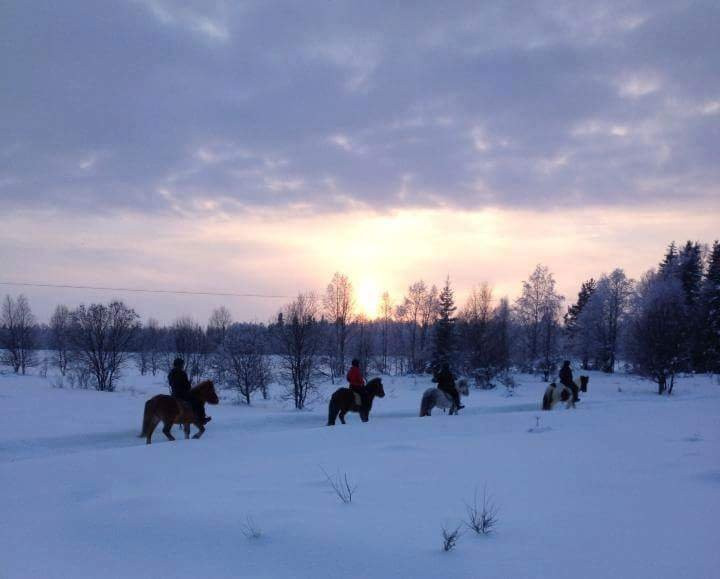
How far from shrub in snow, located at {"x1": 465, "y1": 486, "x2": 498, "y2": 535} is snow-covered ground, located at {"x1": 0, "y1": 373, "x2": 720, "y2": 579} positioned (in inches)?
4.3

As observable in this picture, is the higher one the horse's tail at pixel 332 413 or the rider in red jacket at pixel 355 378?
the rider in red jacket at pixel 355 378

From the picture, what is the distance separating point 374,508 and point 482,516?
1.26 metres

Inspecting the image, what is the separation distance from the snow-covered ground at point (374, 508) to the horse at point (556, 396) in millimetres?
9154

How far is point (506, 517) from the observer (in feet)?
16.4

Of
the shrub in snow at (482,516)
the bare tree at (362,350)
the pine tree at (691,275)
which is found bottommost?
the bare tree at (362,350)

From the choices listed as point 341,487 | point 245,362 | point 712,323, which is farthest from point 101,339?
point 712,323

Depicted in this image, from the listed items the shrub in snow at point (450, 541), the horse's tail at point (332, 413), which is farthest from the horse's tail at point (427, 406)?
the shrub in snow at point (450, 541)

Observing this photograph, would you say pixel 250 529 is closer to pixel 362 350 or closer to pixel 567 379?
pixel 567 379

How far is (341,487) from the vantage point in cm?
613

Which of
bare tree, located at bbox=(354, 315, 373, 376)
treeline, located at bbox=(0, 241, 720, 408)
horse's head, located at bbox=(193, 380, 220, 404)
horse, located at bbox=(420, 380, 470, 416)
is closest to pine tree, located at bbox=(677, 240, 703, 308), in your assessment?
treeline, located at bbox=(0, 241, 720, 408)

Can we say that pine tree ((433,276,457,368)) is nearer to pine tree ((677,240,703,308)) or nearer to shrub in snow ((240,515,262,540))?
pine tree ((677,240,703,308))

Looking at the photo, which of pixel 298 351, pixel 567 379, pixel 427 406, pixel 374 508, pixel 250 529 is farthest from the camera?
pixel 298 351

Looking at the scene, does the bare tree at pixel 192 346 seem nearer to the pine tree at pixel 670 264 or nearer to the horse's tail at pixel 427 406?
the horse's tail at pixel 427 406

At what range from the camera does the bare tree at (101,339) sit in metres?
31.9
